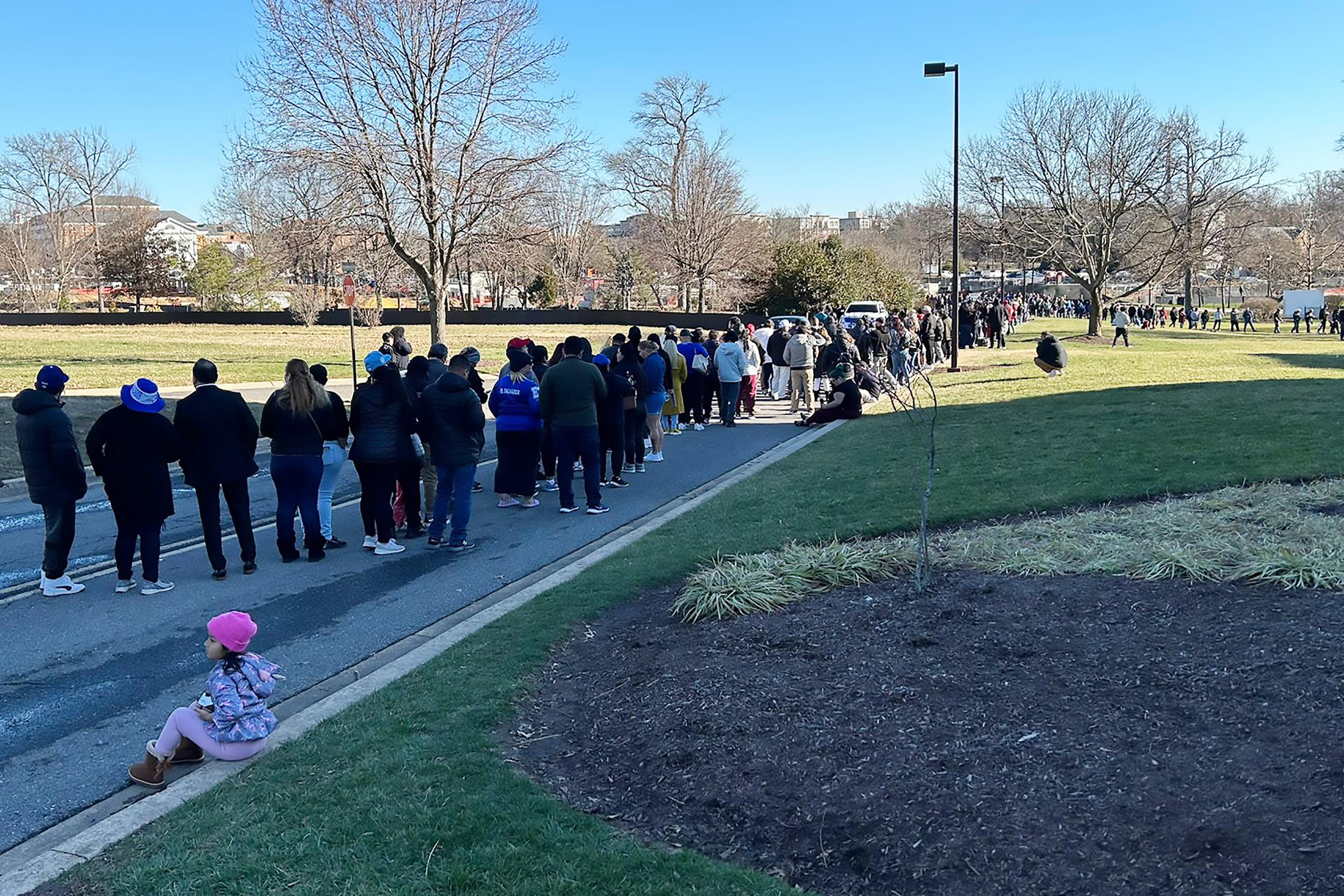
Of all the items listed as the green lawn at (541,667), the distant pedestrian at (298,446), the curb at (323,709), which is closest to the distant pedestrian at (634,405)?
the green lawn at (541,667)

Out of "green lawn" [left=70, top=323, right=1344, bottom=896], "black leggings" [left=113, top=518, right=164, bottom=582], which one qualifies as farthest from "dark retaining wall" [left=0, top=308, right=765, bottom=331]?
"black leggings" [left=113, top=518, right=164, bottom=582]

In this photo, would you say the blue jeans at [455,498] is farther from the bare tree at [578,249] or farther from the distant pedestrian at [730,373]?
the bare tree at [578,249]

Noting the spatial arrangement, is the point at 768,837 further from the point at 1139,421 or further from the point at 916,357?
the point at 916,357

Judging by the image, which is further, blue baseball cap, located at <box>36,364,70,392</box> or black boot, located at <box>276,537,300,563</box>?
black boot, located at <box>276,537,300,563</box>

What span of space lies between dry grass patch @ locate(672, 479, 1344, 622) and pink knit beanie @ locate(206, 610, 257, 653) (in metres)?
2.50

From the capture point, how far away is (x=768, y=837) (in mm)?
3973

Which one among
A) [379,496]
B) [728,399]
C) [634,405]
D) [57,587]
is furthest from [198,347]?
→ [57,587]

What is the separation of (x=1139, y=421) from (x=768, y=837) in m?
12.7

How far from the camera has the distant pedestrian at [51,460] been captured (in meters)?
8.07

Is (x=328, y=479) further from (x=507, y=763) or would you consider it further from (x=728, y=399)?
(x=728, y=399)

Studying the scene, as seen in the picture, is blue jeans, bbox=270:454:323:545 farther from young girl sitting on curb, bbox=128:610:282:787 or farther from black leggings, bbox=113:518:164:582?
young girl sitting on curb, bbox=128:610:282:787

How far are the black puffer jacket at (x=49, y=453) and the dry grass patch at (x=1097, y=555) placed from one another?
4725mm

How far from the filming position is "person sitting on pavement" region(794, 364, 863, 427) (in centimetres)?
1855

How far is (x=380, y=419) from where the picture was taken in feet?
30.8
